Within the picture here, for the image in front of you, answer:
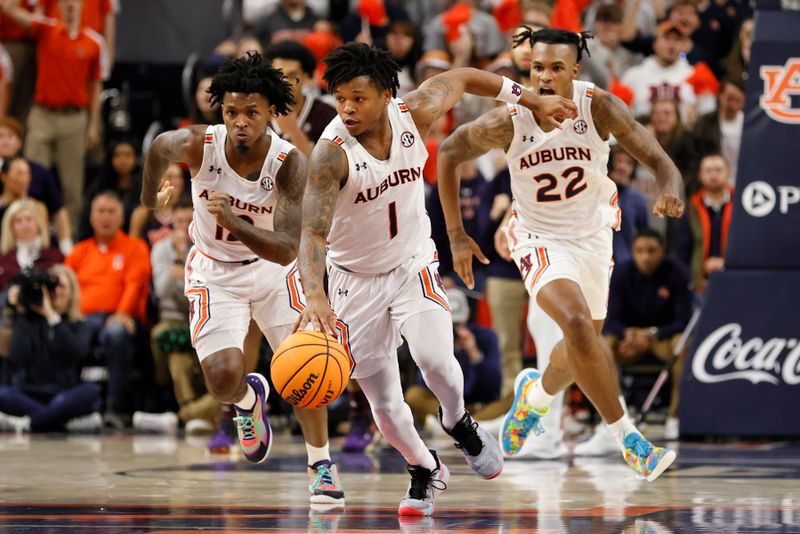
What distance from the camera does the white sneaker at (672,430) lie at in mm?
11750

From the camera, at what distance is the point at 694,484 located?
327 inches

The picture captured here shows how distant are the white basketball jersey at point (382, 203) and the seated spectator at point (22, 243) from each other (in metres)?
7.16

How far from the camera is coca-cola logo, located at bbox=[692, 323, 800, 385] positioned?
1114 centimetres

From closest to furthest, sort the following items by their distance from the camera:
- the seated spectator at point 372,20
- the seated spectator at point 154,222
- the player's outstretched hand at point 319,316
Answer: the player's outstretched hand at point 319,316 < the seated spectator at point 154,222 < the seated spectator at point 372,20

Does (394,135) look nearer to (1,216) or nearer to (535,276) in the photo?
(535,276)

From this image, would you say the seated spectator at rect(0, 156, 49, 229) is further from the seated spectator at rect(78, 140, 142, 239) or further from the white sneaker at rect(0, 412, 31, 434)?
the white sneaker at rect(0, 412, 31, 434)

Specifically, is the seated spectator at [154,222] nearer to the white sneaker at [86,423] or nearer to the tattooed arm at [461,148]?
the white sneaker at [86,423]

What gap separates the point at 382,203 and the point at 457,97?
2.71 ft

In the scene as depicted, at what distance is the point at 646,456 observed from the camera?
7.88 metres

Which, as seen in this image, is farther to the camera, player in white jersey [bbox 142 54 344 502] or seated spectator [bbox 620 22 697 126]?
seated spectator [bbox 620 22 697 126]

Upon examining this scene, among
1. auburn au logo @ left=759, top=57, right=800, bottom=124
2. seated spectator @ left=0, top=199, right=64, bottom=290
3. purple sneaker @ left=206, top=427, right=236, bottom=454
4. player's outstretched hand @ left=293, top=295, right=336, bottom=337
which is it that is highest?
auburn au logo @ left=759, top=57, right=800, bottom=124

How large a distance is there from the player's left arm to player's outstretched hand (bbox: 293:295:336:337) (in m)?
2.34

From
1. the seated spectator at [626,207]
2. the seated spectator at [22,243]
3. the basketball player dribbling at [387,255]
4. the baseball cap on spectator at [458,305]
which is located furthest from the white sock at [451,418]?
the seated spectator at [22,243]

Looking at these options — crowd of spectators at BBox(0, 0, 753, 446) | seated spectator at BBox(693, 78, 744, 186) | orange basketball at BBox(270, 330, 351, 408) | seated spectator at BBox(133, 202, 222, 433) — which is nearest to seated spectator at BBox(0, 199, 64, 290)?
crowd of spectators at BBox(0, 0, 753, 446)
